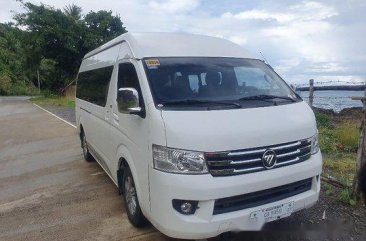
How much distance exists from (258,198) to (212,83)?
1.41 metres

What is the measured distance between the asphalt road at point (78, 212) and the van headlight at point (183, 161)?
1.17 metres

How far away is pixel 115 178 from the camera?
4.63m

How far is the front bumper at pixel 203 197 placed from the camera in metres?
2.97

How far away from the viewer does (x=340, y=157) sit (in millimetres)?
6785

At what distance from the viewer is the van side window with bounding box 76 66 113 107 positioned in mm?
5018

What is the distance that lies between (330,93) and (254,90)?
745 centimetres

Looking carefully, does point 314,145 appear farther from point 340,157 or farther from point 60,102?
point 60,102

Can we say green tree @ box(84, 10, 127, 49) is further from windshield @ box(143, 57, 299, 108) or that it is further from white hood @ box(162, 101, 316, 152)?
white hood @ box(162, 101, 316, 152)

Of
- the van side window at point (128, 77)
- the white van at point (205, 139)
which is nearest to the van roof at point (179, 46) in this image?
the white van at point (205, 139)

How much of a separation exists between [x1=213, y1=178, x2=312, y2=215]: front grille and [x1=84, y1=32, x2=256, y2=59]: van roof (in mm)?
1833

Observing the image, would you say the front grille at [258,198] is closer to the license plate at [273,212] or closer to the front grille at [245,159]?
the license plate at [273,212]

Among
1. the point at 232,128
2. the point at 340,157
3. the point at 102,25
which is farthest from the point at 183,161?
the point at 102,25

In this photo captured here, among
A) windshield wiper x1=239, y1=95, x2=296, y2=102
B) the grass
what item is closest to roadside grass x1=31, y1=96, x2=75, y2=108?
the grass

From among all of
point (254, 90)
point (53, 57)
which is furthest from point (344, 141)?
point (53, 57)
